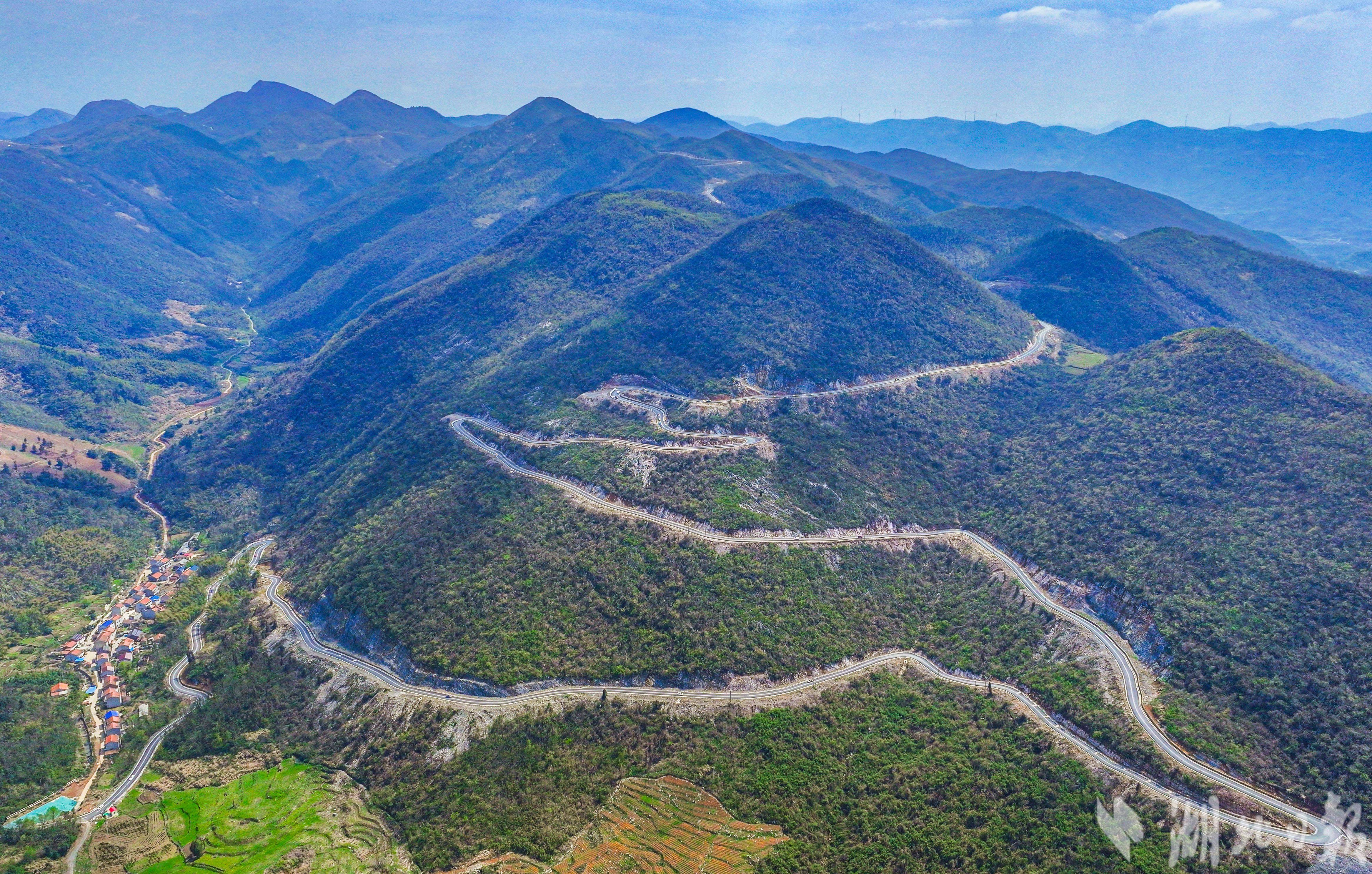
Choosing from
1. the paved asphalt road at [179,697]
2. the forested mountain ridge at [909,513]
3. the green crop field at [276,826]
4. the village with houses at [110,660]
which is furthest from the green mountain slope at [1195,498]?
the village with houses at [110,660]

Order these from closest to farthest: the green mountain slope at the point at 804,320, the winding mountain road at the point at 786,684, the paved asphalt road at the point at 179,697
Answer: the winding mountain road at the point at 786,684 → the paved asphalt road at the point at 179,697 → the green mountain slope at the point at 804,320

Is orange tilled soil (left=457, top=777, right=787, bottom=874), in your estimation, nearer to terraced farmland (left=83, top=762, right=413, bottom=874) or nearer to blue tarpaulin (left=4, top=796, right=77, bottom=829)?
terraced farmland (left=83, top=762, right=413, bottom=874)

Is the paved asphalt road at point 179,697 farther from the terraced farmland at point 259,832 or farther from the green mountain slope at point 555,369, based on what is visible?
the green mountain slope at point 555,369

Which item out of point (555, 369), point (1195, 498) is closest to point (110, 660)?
point (555, 369)

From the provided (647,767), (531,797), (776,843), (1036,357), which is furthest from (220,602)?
(1036,357)

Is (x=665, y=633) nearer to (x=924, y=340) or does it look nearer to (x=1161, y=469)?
(x=1161, y=469)

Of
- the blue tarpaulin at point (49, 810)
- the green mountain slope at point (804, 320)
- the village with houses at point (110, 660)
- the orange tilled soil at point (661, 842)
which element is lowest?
the blue tarpaulin at point (49, 810)
